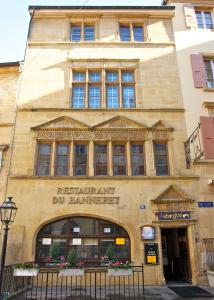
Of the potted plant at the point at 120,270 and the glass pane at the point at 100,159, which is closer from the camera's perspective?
the potted plant at the point at 120,270

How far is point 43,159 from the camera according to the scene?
12.0 m

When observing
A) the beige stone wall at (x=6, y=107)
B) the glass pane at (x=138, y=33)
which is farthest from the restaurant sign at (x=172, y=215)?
the glass pane at (x=138, y=33)

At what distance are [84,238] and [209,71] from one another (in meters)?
10.5

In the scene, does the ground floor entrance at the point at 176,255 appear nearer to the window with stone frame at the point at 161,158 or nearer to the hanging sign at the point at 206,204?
the hanging sign at the point at 206,204

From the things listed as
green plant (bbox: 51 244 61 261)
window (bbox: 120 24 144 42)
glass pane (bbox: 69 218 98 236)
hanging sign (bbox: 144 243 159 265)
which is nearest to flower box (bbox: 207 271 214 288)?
hanging sign (bbox: 144 243 159 265)

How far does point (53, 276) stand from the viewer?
10.2 m

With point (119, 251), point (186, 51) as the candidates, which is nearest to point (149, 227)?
point (119, 251)

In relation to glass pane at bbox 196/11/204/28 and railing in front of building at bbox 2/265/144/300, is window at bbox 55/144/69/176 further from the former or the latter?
glass pane at bbox 196/11/204/28

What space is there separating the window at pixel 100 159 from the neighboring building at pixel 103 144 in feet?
0.15

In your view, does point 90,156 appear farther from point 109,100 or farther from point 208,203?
point 208,203

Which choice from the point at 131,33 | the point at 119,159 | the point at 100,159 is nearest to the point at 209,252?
the point at 119,159

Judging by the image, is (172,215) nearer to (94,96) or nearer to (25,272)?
(25,272)

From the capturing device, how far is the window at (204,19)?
15375 mm

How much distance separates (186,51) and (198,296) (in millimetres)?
11635
